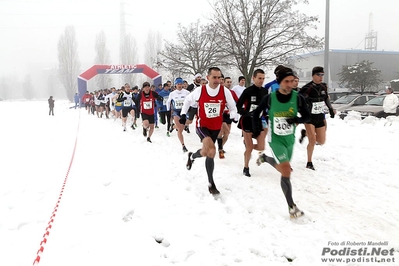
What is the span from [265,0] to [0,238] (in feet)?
56.7

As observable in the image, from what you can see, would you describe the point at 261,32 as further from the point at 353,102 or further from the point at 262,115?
the point at 262,115

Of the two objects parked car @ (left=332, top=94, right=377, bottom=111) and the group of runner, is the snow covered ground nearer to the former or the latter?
the group of runner

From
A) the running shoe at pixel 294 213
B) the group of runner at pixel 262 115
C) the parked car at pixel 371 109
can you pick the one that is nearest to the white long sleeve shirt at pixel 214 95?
the group of runner at pixel 262 115

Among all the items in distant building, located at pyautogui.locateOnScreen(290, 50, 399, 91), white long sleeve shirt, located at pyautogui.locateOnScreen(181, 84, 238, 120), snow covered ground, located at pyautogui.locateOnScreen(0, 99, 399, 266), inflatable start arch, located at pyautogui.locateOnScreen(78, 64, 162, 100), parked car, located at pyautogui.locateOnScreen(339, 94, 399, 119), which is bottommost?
snow covered ground, located at pyautogui.locateOnScreen(0, 99, 399, 266)

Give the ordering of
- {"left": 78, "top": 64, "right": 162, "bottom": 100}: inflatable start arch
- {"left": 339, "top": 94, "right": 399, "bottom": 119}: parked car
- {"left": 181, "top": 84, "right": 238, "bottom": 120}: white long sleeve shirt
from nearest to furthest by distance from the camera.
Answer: {"left": 181, "top": 84, "right": 238, "bottom": 120}: white long sleeve shirt
{"left": 339, "top": 94, "right": 399, "bottom": 119}: parked car
{"left": 78, "top": 64, "right": 162, "bottom": 100}: inflatable start arch

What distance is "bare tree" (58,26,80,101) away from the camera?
60.1 m

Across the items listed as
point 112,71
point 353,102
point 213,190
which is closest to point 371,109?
point 353,102

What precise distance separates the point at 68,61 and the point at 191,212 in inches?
2516

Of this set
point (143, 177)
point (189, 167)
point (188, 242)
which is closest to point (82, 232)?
point (188, 242)

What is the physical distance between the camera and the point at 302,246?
314 cm

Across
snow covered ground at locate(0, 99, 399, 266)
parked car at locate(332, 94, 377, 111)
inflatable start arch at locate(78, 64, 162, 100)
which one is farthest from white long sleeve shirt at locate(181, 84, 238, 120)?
inflatable start arch at locate(78, 64, 162, 100)

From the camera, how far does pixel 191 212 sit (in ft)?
13.1

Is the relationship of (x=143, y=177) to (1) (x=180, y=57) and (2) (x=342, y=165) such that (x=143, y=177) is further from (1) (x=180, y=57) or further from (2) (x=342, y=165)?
(1) (x=180, y=57)

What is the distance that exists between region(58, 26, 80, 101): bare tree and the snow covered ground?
57.8 meters
